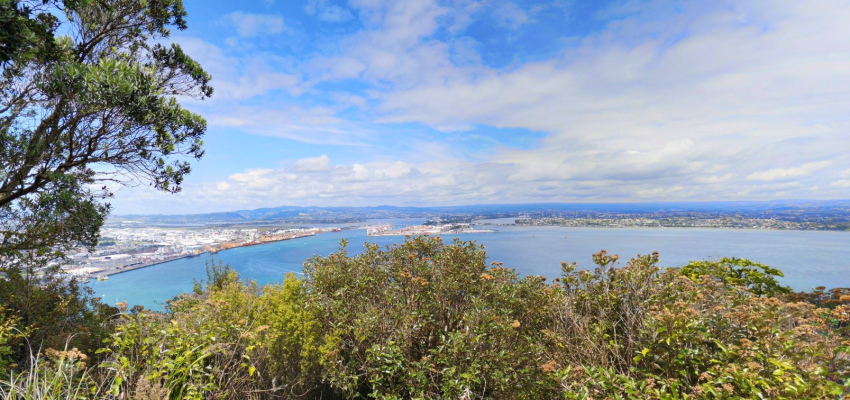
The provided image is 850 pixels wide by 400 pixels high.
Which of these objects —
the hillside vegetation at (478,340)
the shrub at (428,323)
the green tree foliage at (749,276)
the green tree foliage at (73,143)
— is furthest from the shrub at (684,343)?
the green tree foliage at (73,143)

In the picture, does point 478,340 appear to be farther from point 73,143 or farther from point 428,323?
point 73,143

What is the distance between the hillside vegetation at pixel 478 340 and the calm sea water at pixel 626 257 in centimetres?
497

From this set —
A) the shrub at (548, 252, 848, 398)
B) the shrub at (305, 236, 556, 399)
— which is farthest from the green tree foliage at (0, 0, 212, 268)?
the shrub at (548, 252, 848, 398)

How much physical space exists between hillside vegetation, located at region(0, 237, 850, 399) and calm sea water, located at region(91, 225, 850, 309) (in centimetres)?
497

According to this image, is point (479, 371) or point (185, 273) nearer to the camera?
point (479, 371)

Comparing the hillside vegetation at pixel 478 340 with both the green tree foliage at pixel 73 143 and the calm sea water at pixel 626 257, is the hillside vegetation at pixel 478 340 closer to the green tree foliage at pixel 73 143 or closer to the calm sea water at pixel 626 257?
the green tree foliage at pixel 73 143

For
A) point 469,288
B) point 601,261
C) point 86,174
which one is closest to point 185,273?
point 86,174

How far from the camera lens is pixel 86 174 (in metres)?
5.27

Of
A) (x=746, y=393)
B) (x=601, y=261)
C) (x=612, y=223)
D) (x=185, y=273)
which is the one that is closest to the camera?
(x=746, y=393)

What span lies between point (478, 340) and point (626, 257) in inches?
676

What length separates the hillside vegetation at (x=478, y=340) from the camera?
2062 mm

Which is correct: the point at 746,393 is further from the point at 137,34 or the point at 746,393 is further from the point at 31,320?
the point at 137,34

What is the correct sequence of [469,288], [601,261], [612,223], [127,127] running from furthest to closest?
[612,223] → [127,127] → [469,288] → [601,261]

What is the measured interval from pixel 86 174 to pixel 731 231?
3962 cm
